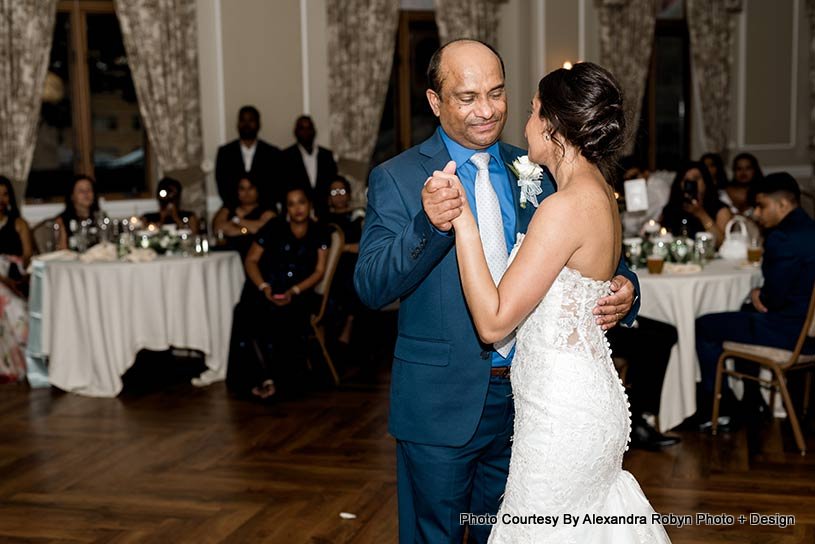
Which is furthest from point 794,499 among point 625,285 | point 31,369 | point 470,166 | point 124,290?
point 31,369

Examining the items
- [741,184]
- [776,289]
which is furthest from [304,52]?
[776,289]

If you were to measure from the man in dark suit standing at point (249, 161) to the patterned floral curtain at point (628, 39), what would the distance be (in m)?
3.86

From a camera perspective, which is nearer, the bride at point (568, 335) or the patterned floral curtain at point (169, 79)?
the bride at point (568, 335)

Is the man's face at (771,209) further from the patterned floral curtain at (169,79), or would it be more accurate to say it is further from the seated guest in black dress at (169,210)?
the patterned floral curtain at (169,79)

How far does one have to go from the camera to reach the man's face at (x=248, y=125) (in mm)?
9117

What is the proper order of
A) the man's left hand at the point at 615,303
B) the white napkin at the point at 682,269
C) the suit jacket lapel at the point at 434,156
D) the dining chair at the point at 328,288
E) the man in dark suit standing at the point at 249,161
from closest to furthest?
the man's left hand at the point at 615,303 → the suit jacket lapel at the point at 434,156 → the white napkin at the point at 682,269 → the dining chair at the point at 328,288 → the man in dark suit standing at the point at 249,161

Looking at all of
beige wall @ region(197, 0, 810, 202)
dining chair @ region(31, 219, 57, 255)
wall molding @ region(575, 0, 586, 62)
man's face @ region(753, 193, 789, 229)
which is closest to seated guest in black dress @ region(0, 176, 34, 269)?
dining chair @ region(31, 219, 57, 255)

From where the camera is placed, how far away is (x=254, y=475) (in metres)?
4.47

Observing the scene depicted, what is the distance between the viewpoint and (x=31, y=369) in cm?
654

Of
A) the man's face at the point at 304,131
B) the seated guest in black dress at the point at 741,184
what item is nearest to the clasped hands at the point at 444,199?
the seated guest in black dress at the point at 741,184

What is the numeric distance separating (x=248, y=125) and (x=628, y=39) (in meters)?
4.41

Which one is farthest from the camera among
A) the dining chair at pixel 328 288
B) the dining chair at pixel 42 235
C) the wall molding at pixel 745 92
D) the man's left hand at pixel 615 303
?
the wall molding at pixel 745 92

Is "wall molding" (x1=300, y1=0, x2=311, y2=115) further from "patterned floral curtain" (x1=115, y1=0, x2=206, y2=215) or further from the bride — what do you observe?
the bride

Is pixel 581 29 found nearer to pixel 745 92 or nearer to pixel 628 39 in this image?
pixel 628 39
